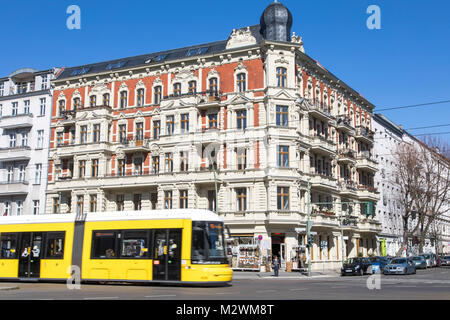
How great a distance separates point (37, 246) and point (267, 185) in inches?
831

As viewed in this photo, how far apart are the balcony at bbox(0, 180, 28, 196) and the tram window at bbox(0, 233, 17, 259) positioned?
28.0m

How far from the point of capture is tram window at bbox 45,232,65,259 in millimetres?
23297

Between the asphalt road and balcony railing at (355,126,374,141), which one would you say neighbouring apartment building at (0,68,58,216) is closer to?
the asphalt road

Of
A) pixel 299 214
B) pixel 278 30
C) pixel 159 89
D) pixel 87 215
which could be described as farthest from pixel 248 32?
pixel 87 215

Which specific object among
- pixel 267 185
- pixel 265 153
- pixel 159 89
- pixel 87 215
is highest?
pixel 159 89

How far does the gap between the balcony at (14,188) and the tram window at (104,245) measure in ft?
105

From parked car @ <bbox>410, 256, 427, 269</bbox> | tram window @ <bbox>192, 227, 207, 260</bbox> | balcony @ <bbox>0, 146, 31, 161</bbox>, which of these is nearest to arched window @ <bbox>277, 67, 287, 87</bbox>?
parked car @ <bbox>410, 256, 427, 269</bbox>

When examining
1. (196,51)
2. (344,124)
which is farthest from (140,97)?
(344,124)

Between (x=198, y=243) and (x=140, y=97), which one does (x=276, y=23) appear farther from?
(x=198, y=243)

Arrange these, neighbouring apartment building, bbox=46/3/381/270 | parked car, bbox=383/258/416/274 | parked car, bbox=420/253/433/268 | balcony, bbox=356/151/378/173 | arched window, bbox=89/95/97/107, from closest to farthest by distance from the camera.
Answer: parked car, bbox=383/258/416/274, neighbouring apartment building, bbox=46/3/381/270, arched window, bbox=89/95/97/107, parked car, bbox=420/253/433/268, balcony, bbox=356/151/378/173

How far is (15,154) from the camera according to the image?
52.7 metres
